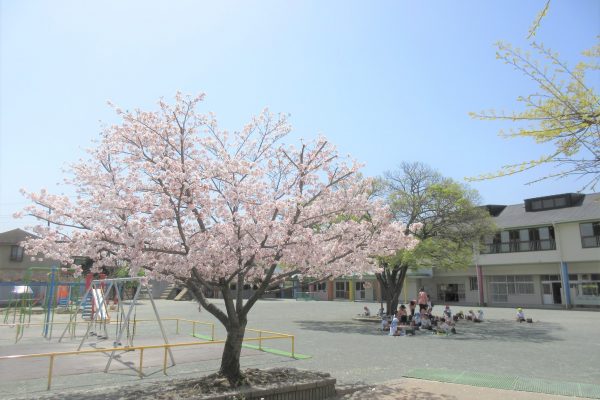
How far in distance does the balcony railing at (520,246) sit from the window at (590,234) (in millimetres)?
2367

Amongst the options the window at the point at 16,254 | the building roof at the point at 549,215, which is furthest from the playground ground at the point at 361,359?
the window at the point at 16,254

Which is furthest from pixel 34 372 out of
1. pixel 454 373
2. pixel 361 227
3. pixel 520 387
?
pixel 520 387

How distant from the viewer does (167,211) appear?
829 centimetres

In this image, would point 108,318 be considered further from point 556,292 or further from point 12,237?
point 556,292

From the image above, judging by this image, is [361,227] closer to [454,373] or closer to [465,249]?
[454,373]

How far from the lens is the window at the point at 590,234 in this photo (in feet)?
110

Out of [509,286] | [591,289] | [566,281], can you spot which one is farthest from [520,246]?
[591,289]

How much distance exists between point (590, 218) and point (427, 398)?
32572mm

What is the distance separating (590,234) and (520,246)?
562 centimetres

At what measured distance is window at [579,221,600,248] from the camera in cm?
3353

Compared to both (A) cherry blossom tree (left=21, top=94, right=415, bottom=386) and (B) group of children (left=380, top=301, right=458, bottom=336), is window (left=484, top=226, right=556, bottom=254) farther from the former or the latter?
(A) cherry blossom tree (left=21, top=94, right=415, bottom=386)

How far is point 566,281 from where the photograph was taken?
3456cm

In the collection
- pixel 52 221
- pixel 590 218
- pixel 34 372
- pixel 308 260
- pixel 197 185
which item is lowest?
pixel 34 372


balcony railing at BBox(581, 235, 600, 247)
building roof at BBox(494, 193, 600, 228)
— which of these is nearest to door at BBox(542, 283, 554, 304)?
balcony railing at BBox(581, 235, 600, 247)
